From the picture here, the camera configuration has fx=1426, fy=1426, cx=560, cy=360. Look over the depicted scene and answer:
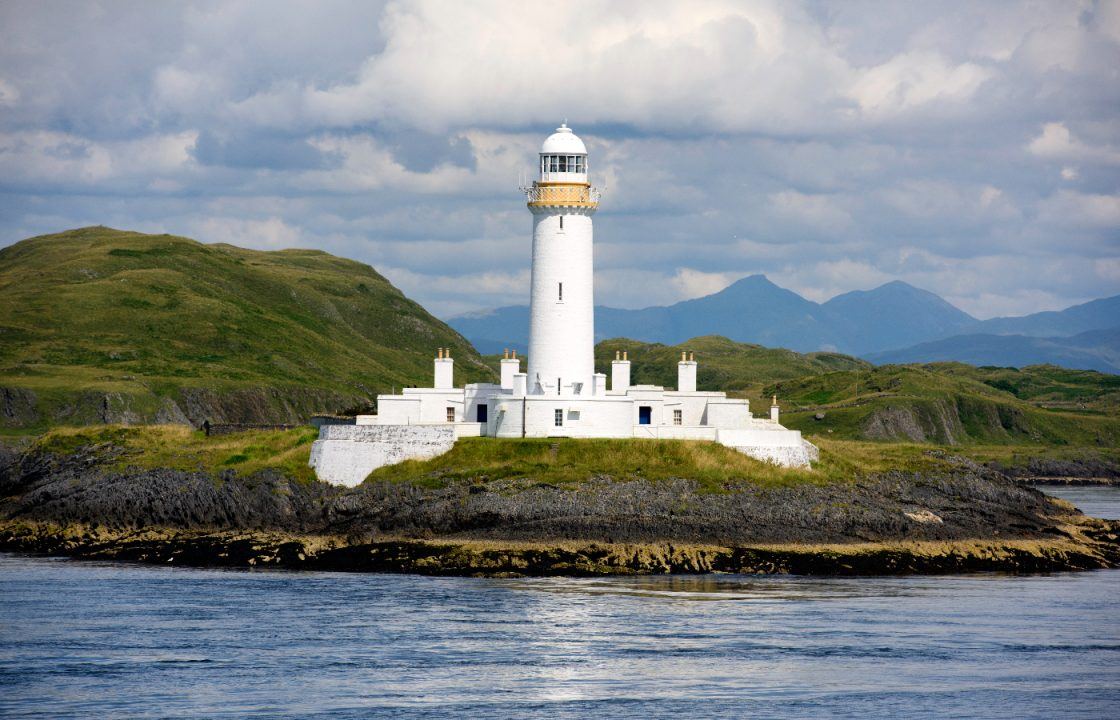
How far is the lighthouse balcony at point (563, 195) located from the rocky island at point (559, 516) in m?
10.8

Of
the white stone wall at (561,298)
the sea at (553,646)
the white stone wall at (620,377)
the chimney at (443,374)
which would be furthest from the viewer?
the chimney at (443,374)

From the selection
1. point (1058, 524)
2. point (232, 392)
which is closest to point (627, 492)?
point (1058, 524)

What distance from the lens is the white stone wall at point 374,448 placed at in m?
62.2

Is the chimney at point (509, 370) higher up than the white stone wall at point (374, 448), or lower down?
higher up

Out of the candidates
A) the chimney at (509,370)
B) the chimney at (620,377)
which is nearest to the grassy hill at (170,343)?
the chimney at (509,370)

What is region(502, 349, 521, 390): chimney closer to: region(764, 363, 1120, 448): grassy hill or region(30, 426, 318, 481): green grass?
region(30, 426, 318, 481): green grass

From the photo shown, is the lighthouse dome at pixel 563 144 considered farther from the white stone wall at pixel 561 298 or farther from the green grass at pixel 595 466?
the green grass at pixel 595 466

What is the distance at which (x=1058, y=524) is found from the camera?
210ft

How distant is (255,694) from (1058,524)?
41.4 meters

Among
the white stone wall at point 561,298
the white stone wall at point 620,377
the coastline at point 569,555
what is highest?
the white stone wall at point 561,298

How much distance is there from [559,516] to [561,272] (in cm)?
1332

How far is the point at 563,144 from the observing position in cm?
6462

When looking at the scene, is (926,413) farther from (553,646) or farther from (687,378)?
(553,646)

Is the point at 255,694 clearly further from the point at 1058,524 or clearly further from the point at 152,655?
the point at 1058,524
